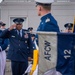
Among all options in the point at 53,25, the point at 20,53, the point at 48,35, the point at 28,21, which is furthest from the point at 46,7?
the point at 28,21

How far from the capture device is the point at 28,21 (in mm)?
25531

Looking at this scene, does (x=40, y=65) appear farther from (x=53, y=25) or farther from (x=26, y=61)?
(x=26, y=61)

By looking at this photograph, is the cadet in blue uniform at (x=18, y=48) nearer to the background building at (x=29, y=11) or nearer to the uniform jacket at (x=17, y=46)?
the uniform jacket at (x=17, y=46)

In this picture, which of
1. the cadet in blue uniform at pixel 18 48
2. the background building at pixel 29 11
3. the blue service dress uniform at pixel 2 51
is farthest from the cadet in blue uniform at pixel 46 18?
the background building at pixel 29 11

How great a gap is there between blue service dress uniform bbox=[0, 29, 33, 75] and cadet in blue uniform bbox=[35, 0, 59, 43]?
3.96m

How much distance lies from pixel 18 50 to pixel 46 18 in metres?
4.15

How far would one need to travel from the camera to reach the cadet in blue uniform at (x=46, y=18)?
4449mm

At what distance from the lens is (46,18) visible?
4.56 metres

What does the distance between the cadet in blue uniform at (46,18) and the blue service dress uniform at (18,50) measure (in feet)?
13.0

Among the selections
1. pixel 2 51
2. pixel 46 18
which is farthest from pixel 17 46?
pixel 46 18

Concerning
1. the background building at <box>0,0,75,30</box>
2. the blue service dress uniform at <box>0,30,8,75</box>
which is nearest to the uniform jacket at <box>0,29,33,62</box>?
the blue service dress uniform at <box>0,30,8,75</box>

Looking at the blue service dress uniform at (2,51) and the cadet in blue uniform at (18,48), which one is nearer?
the cadet in blue uniform at (18,48)

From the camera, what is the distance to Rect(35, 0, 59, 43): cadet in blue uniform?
4.45 m

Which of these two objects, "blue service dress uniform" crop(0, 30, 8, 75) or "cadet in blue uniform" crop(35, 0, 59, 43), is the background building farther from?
"cadet in blue uniform" crop(35, 0, 59, 43)
